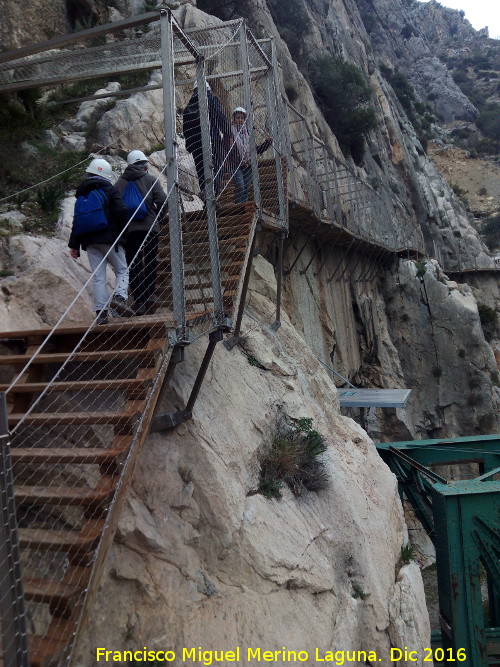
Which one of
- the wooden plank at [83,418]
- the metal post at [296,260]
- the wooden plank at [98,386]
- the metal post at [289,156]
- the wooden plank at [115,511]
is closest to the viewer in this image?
the wooden plank at [115,511]

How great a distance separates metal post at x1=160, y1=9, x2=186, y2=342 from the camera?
157 inches

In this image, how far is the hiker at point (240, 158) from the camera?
7.01m

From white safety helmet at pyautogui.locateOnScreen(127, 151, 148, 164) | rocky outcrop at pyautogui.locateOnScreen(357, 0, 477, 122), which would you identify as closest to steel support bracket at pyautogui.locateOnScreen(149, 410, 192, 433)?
white safety helmet at pyautogui.locateOnScreen(127, 151, 148, 164)

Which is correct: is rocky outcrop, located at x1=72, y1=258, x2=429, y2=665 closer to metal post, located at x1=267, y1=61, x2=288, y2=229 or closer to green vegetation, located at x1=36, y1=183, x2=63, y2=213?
metal post, located at x1=267, y1=61, x2=288, y2=229

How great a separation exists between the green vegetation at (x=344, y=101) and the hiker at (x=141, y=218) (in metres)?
18.5

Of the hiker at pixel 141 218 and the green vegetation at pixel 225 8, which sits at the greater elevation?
the green vegetation at pixel 225 8

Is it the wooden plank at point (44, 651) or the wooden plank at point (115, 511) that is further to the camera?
the wooden plank at point (115, 511)

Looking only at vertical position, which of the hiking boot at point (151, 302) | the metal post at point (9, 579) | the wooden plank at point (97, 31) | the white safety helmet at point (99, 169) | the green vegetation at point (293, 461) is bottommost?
the metal post at point (9, 579)

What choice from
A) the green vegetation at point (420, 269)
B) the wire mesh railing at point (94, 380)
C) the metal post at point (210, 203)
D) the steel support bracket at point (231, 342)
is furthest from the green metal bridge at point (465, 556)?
the green vegetation at point (420, 269)

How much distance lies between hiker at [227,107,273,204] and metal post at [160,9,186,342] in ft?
8.54

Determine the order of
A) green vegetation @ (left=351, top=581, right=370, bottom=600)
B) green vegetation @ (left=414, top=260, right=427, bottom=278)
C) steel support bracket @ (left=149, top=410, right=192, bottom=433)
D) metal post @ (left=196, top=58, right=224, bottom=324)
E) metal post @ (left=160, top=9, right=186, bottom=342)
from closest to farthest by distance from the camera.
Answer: metal post @ (left=160, top=9, right=186, bottom=342), steel support bracket @ (left=149, top=410, right=192, bottom=433), metal post @ (left=196, top=58, right=224, bottom=324), green vegetation @ (left=351, top=581, right=370, bottom=600), green vegetation @ (left=414, top=260, right=427, bottom=278)

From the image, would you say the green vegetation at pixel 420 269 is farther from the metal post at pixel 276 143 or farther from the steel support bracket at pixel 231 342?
the steel support bracket at pixel 231 342

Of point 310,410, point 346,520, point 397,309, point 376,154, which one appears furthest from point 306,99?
point 346,520

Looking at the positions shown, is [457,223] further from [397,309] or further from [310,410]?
[310,410]
